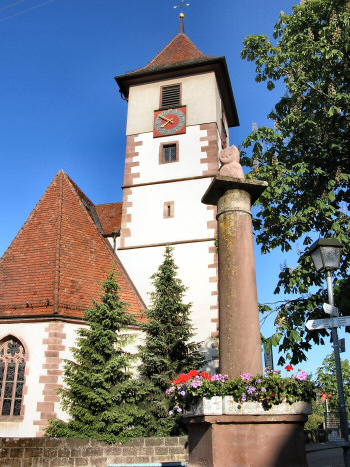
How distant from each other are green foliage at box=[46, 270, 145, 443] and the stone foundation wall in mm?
674

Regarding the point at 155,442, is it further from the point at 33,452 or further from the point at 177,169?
the point at 177,169

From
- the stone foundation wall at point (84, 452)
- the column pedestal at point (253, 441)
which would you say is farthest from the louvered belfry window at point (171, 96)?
the column pedestal at point (253, 441)

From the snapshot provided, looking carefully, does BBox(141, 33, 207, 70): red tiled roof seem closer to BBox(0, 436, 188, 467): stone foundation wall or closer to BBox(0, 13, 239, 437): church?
BBox(0, 13, 239, 437): church

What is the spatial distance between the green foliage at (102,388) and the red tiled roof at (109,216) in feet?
20.5

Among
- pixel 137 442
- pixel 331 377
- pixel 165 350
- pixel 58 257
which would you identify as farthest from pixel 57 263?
pixel 331 377

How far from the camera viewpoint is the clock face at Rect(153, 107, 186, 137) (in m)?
18.6

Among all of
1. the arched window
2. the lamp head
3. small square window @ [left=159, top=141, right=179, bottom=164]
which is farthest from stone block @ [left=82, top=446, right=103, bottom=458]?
small square window @ [left=159, top=141, right=179, bottom=164]

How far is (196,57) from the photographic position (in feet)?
67.1

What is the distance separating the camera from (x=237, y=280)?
5812 mm

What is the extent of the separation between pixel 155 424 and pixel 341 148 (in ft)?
24.6

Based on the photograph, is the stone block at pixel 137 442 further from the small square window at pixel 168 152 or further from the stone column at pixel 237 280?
the small square window at pixel 168 152

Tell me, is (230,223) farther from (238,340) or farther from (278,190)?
(278,190)

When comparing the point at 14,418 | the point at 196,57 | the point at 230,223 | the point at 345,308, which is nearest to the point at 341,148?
the point at 345,308

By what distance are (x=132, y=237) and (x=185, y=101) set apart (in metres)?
6.22
